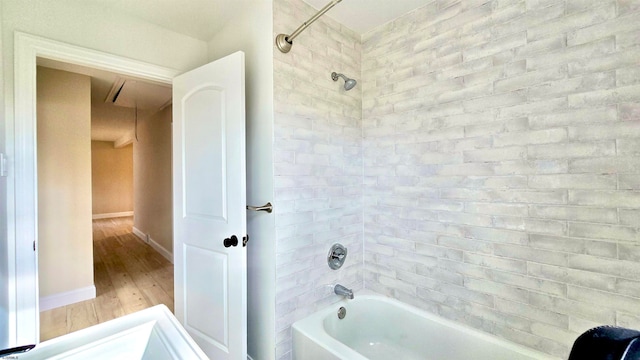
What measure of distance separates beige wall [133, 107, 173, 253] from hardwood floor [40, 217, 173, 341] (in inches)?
14.3

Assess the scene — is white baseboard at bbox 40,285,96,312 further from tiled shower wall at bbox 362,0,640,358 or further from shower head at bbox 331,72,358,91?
shower head at bbox 331,72,358,91

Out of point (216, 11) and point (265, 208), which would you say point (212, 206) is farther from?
point (216, 11)

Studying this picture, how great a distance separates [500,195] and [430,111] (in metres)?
0.67

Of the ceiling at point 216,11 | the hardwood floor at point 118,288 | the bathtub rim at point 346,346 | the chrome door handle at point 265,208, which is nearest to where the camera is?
the bathtub rim at point 346,346

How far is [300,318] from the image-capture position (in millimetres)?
1704

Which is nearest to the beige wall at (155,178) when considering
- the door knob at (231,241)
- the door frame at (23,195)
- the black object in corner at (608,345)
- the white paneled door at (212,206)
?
the white paneled door at (212,206)

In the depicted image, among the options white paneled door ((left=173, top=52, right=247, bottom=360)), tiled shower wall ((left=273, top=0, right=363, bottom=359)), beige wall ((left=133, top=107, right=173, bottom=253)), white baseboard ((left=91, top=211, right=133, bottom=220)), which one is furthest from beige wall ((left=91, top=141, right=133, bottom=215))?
tiled shower wall ((left=273, top=0, right=363, bottom=359))

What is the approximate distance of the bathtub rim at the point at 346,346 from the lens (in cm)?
136

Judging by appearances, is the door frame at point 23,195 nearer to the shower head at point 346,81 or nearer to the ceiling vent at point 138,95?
the ceiling vent at point 138,95

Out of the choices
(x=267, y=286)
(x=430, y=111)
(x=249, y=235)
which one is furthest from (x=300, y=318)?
(x=430, y=111)

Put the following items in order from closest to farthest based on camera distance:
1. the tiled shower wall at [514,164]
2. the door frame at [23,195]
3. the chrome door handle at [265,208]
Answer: the tiled shower wall at [514,164], the door frame at [23,195], the chrome door handle at [265,208]

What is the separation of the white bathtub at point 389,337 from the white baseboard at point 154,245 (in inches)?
124

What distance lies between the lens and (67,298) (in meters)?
2.74

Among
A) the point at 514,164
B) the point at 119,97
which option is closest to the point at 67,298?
the point at 119,97
